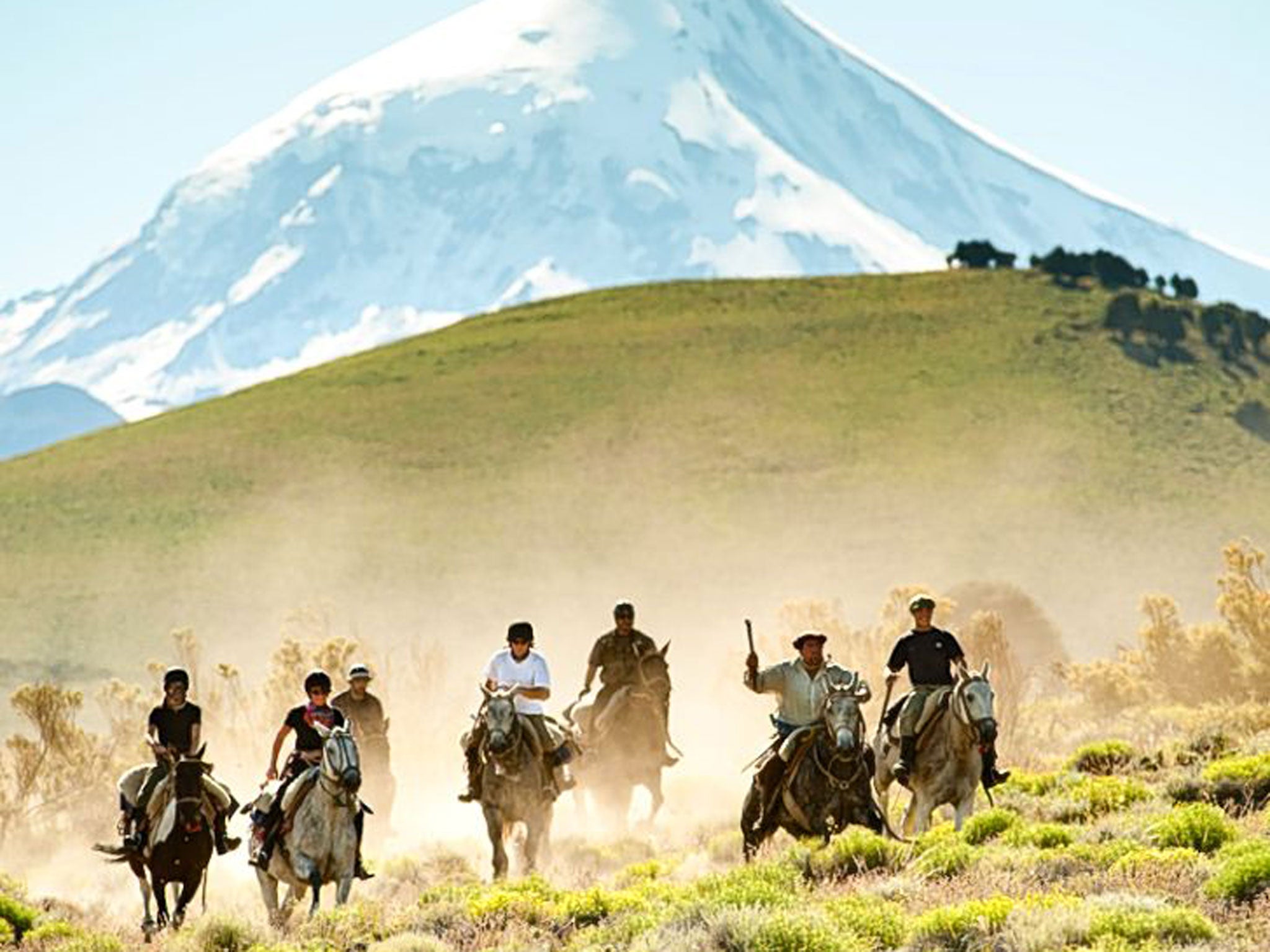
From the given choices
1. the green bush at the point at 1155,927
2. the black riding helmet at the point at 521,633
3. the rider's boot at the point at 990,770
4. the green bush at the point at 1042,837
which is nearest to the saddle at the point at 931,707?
the rider's boot at the point at 990,770

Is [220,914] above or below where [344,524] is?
below

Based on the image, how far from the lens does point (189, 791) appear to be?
1708 cm

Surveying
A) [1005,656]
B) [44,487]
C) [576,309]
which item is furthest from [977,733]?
[576,309]

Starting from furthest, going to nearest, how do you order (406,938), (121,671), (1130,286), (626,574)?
(1130,286) → (626,574) → (121,671) → (406,938)

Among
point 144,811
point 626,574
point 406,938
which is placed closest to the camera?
point 406,938

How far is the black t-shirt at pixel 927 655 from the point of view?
19141mm

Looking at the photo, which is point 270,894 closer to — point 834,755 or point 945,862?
point 834,755

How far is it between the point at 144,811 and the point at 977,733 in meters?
7.09

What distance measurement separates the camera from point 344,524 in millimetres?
97500

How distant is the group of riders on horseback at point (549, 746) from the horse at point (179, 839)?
0.07m

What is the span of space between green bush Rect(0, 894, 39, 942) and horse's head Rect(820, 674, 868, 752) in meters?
7.88

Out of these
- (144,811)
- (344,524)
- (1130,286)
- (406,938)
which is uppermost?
(1130,286)

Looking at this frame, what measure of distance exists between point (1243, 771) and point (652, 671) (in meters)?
6.96

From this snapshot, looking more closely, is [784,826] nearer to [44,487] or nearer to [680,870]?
[680,870]
